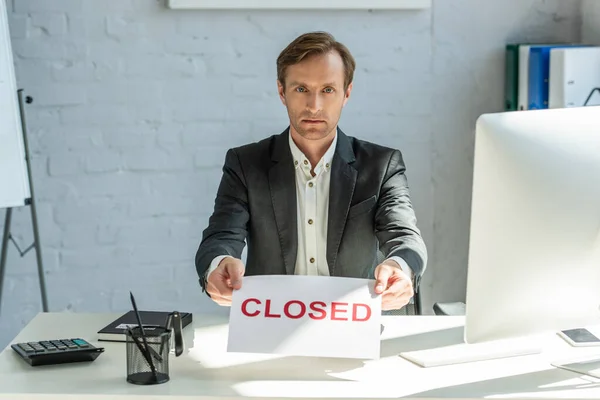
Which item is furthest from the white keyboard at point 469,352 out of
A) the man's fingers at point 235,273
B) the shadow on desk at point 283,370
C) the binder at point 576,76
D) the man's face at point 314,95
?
the binder at point 576,76

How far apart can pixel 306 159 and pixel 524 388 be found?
3.16 ft

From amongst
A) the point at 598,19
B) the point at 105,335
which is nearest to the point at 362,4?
the point at 598,19

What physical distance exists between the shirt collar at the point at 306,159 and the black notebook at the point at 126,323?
56cm

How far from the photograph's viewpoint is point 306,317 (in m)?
1.79

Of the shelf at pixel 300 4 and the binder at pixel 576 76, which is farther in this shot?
the shelf at pixel 300 4

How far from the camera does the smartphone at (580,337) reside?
193cm

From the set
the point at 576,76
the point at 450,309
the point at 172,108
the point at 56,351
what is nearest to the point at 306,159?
the point at 450,309

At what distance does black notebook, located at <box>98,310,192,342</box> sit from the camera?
6.47 feet

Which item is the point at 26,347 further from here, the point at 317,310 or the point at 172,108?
the point at 172,108

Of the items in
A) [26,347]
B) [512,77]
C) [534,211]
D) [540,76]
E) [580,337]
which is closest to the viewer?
[534,211]

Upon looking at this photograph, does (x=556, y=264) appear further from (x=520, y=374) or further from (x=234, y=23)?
(x=234, y=23)

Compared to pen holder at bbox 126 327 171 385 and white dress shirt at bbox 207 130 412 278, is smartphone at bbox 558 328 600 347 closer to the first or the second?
white dress shirt at bbox 207 130 412 278

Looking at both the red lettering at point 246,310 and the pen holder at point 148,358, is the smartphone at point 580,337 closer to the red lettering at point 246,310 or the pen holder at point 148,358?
the red lettering at point 246,310

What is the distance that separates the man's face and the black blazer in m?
0.10
